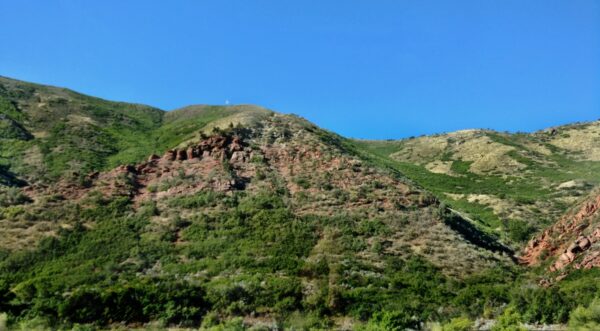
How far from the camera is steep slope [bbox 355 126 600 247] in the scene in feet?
165

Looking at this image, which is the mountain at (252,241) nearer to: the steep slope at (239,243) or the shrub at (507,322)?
the steep slope at (239,243)

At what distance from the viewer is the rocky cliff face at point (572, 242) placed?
2578 cm

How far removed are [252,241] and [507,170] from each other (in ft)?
190

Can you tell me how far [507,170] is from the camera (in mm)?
75688

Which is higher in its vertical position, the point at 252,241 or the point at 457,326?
the point at 252,241

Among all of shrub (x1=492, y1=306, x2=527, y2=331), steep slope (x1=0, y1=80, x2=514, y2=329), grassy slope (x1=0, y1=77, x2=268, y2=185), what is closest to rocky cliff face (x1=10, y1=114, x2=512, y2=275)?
steep slope (x1=0, y1=80, x2=514, y2=329)

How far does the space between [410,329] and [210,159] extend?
26.8 meters

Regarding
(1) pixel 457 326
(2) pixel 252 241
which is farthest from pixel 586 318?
(2) pixel 252 241

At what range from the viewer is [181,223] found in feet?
104

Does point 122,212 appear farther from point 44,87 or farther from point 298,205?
point 44,87

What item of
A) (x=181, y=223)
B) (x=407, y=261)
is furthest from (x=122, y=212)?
(x=407, y=261)

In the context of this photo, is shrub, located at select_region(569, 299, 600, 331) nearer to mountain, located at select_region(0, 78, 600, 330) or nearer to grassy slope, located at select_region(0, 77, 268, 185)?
mountain, located at select_region(0, 78, 600, 330)

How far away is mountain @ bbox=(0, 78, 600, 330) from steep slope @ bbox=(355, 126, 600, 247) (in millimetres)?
721

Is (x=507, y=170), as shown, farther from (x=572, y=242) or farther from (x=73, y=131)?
Result: (x=73, y=131)
